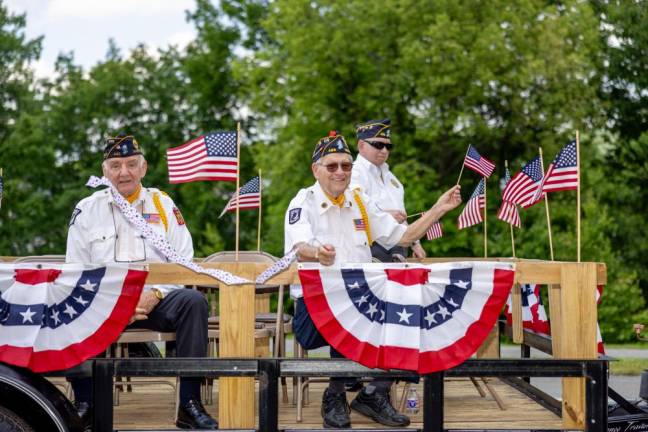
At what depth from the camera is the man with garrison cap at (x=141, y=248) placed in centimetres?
448

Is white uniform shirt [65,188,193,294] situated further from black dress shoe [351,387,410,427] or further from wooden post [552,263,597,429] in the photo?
wooden post [552,263,597,429]

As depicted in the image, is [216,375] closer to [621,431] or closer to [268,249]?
[621,431]

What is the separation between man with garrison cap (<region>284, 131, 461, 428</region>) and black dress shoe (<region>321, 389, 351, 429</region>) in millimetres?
74

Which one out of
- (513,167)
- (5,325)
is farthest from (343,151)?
(513,167)

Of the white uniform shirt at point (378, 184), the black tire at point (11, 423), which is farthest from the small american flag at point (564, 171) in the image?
the black tire at point (11, 423)

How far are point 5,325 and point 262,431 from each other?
1218mm

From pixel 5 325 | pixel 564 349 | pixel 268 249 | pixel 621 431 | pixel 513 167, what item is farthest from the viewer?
pixel 268 249

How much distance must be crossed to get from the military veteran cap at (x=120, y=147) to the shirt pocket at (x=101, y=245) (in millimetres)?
449

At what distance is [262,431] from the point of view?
402 centimetres

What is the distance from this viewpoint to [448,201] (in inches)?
204

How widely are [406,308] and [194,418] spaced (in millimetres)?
1171

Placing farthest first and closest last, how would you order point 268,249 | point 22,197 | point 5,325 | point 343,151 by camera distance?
point 22,197 → point 268,249 → point 343,151 → point 5,325

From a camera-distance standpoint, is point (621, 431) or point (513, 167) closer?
point (621, 431)

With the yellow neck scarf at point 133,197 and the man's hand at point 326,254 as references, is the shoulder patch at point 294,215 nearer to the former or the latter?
the man's hand at point 326,254
